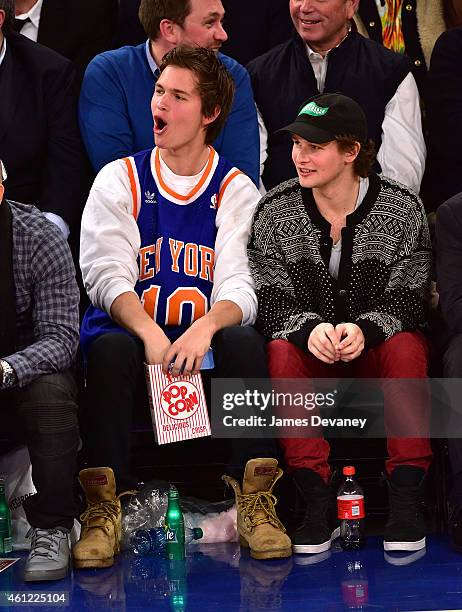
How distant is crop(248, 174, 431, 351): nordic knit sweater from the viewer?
358cm

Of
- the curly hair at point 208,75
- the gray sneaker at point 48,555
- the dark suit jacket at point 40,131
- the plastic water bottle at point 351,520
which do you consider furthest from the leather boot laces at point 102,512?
the curly hair at point 208,75

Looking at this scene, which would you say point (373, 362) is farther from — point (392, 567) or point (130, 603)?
point (130, 603)

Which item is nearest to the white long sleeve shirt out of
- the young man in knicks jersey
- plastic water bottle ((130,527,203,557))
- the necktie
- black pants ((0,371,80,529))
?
the young man in knicks jersey

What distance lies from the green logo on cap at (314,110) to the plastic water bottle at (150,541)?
135 centimetres

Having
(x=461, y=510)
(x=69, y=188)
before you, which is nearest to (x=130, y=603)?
(x=461, y=510)

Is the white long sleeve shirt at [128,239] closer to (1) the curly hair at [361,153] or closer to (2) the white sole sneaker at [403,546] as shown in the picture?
(1) the curly hair at [361,153]

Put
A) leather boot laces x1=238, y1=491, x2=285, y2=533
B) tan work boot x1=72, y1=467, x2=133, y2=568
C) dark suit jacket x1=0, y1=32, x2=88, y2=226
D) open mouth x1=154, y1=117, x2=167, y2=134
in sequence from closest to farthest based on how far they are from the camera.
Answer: tan work boot x1=72, y1=467, x2=133, y2=568 → leather boot laces x1=238, y1=491, x2=285, y2=533 → open mouth x1=154, y1=117, x2=167, y2=134 → dark suit jacket x1=0, y1=32, x2=88, y2=226

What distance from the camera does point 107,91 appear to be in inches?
157

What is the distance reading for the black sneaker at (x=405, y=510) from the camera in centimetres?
328

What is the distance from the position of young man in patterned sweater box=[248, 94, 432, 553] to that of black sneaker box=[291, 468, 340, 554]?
0.01m

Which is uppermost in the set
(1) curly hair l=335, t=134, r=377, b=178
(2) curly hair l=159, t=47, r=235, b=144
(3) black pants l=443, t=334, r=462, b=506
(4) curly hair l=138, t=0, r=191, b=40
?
(4) curly hair l=138, t=0, r=191, b=40

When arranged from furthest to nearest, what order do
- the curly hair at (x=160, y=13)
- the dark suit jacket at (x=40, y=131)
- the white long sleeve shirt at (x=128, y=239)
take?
the curly hair at (x=160, y=13) → the dark suit jacket at (x=40, y=131) → the white long sleeve shirt at (x=128, y=239)

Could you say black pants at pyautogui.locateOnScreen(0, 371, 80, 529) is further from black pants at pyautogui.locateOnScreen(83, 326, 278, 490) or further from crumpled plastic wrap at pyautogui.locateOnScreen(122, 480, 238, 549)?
crumpled plastic wrap at pyautogui.locateOnScreen(122, 480, 238, 549)

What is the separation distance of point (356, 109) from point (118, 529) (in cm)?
149
